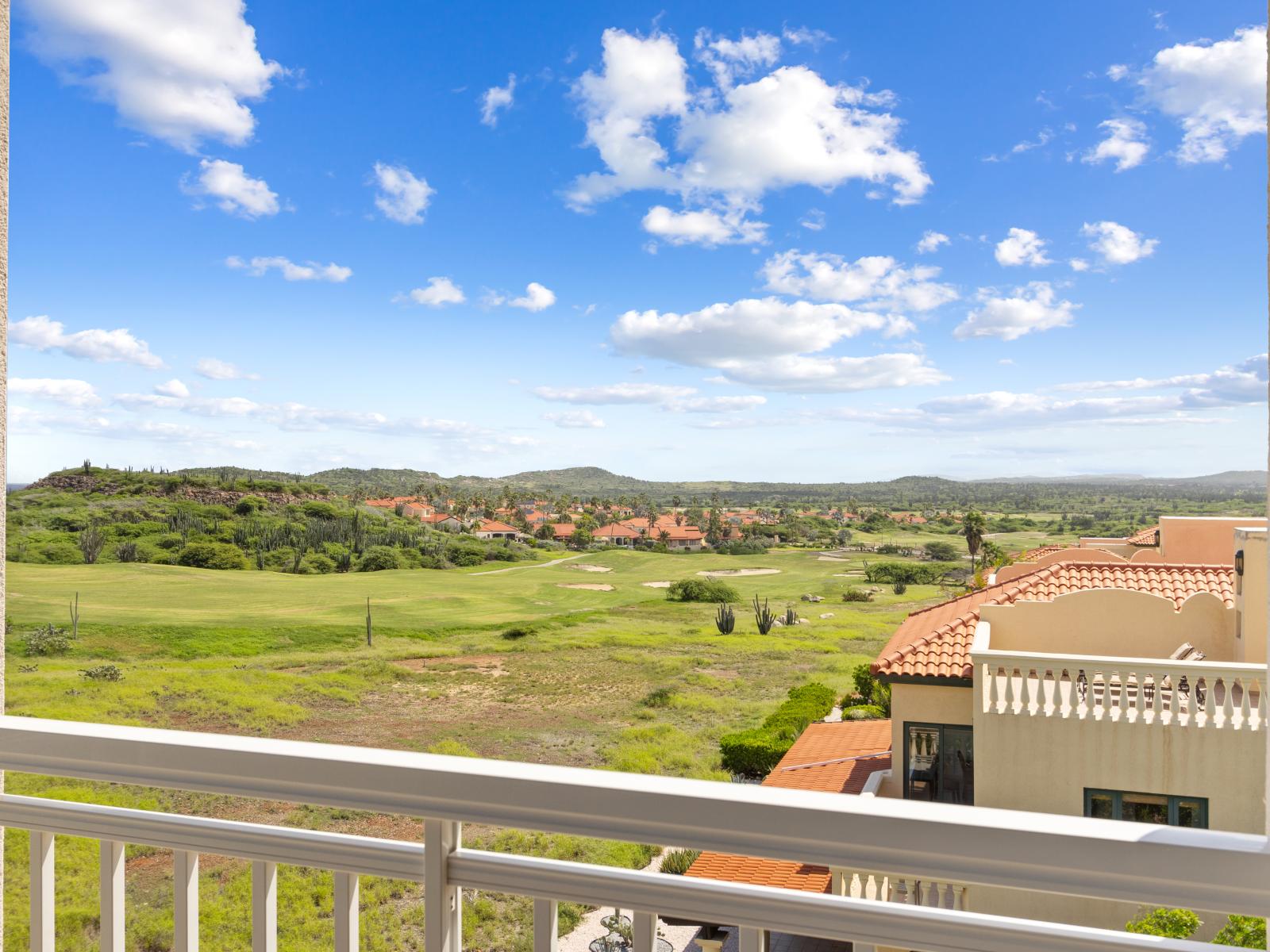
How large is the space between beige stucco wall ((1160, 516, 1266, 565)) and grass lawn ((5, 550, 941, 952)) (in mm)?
2165

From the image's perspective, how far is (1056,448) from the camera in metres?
4.43

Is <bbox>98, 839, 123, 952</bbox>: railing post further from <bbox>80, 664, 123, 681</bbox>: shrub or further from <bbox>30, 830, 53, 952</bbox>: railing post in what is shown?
<bbox>80, 664, 123, 681</bbox>: shrub

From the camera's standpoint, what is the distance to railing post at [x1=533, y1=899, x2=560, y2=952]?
27.0 inches

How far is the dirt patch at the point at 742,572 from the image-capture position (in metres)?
4.62

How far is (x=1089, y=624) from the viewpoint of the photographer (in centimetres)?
445

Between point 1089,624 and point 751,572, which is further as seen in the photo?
point 751,572

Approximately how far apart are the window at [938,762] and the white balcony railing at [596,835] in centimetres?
386

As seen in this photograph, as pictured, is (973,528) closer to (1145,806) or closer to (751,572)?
(751,572)

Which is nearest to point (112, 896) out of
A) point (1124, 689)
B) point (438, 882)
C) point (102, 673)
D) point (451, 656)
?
point (438, 882)

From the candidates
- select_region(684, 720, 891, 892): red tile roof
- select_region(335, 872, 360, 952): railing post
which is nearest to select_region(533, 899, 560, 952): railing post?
select_region(335, 872, 360, 952): railing post

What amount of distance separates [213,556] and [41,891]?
395cm

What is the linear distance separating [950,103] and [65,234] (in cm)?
454

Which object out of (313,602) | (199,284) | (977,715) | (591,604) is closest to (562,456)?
(591,604)

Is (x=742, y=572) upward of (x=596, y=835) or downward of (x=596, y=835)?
downward
